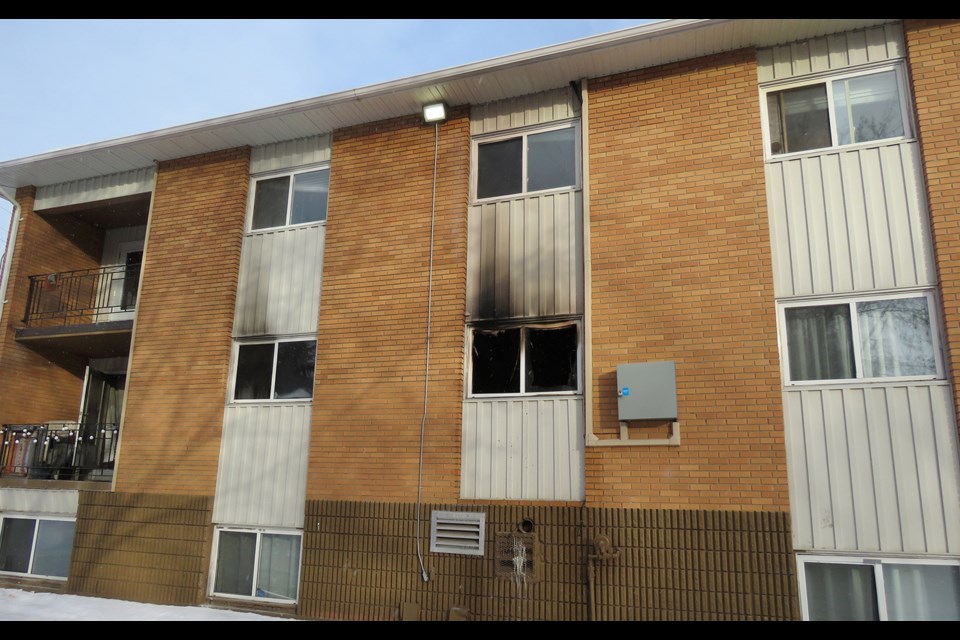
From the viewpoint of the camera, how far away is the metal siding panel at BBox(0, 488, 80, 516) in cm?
1101

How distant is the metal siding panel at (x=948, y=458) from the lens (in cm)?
680

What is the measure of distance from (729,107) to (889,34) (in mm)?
1894

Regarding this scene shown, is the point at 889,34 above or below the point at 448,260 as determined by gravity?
above

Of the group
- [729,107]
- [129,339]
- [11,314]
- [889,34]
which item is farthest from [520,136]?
[11,314]

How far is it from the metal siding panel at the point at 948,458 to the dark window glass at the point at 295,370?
756cm

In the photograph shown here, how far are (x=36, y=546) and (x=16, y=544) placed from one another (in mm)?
494

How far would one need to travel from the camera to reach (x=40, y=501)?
11.2m

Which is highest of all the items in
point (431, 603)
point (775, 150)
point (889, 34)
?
point (889, 34)

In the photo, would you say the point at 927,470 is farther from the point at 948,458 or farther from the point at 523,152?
the point at 523,152

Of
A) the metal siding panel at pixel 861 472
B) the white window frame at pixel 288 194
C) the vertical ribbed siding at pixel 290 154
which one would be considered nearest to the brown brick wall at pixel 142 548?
the white window frame at pixel 288 194

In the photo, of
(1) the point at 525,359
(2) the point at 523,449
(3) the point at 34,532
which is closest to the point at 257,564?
(2) the point at 523,449

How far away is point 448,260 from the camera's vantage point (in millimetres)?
9469

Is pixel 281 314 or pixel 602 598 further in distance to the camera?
pixel 281 314

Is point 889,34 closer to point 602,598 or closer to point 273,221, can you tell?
point 602,598
